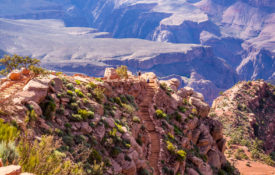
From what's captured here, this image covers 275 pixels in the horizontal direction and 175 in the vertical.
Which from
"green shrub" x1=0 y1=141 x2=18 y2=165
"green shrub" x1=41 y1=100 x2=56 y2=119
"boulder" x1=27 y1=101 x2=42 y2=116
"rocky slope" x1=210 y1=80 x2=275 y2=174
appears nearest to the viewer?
"green shrub" x1=0 y1=141 x2=18 y2=165

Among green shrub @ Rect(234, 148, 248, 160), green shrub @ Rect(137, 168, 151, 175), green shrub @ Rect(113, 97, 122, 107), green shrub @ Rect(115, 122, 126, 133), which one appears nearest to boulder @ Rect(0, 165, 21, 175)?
green shrub @ Rect(137, 168, 151, 175)

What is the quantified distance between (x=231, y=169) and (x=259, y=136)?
28.1m

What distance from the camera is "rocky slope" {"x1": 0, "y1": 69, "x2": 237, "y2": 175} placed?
1216 cm

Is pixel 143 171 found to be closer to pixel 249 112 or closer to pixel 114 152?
pixel 114 152

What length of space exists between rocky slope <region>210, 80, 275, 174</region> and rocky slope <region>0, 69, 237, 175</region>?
12.4 meters

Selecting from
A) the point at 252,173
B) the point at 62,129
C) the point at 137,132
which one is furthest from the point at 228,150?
the point at 62,129

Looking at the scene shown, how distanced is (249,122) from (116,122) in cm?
4379

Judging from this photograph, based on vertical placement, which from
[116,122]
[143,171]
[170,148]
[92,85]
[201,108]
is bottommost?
[143,171]

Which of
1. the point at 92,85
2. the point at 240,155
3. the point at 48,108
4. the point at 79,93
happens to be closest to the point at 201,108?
the point at 92,85

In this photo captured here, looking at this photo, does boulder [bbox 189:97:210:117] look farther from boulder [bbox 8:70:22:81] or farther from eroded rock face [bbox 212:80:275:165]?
boulder [bbox 8:70:22:81]

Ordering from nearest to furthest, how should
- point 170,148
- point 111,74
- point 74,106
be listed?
1. point 74,106
2. point 170,148
3. point 111,74

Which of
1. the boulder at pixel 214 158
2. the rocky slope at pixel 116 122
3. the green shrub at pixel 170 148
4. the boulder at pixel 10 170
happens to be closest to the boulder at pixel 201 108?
the rocky slope at pixel 116 122

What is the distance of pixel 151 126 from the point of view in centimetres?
2273

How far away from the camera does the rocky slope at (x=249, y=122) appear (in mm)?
41062
